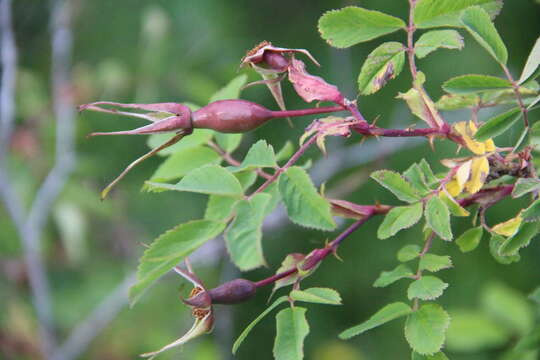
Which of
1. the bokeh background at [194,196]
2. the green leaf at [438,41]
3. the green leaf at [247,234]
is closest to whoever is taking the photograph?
the green leaf at [247,234]

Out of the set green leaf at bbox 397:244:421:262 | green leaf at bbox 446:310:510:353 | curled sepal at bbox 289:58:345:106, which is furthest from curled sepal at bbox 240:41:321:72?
green leaf at bbox 446:310:510:353

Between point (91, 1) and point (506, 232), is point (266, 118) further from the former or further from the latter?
point (91, 1)

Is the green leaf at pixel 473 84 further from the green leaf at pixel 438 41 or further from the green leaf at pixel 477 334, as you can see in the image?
the green leaf at pixel 477 334

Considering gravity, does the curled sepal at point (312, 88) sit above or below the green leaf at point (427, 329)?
above

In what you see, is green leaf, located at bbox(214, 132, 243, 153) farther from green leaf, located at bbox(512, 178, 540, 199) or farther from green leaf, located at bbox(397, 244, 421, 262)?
Answer: green leaf, located at bbox(512, 178, 540, 199)

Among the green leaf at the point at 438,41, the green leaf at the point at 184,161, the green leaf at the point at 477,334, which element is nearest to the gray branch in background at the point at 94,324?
the green leaf at the point at 477,334
